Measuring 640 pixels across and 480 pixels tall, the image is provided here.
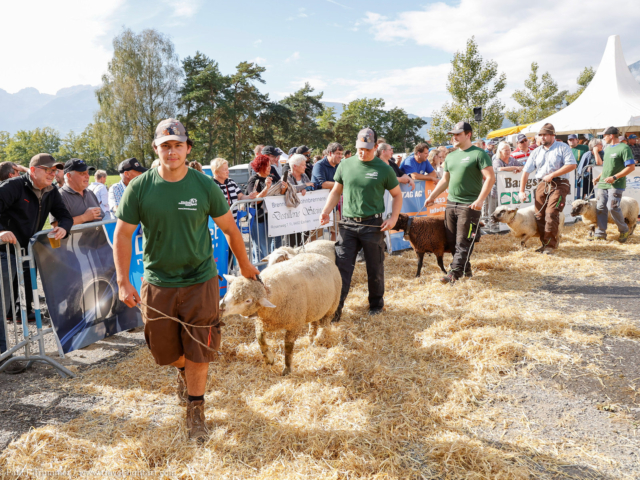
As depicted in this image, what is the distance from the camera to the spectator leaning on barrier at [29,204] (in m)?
4.49

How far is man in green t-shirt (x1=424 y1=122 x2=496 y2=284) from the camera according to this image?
5883 millimetres

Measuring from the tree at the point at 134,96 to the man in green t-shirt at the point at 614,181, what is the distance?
40.3 meters

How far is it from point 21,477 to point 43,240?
2514 mm

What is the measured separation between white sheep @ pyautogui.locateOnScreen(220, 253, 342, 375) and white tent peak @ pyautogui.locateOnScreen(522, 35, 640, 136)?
71.7 feet

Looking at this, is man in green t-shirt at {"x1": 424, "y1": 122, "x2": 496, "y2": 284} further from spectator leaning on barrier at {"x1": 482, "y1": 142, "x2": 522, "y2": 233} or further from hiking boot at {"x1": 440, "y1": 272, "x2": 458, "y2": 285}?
spectator leaning on barrier at {"x1": 482, "y1": 142, "x2": 522, "y2": 233}

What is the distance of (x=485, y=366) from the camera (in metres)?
3.85

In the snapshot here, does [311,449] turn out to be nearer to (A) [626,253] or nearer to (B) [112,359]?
(B) [112,359]

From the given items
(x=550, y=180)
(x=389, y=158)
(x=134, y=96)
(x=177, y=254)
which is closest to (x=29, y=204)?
(x=177, y=254)

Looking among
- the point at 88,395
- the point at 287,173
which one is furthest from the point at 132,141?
the point at 88,395

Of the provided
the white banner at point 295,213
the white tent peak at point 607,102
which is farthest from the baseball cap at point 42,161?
the white tent peak at point 607,102

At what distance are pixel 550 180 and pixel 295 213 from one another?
16.1ft

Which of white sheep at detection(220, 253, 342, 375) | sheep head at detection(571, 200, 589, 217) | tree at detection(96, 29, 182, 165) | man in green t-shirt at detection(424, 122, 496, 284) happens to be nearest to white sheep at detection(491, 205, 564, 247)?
sheep head at detection(571, 200, 589, 217)

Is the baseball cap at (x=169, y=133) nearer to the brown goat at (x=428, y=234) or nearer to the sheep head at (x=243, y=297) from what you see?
the sheep head at (x=243, y=297)

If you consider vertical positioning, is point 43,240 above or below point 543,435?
above
